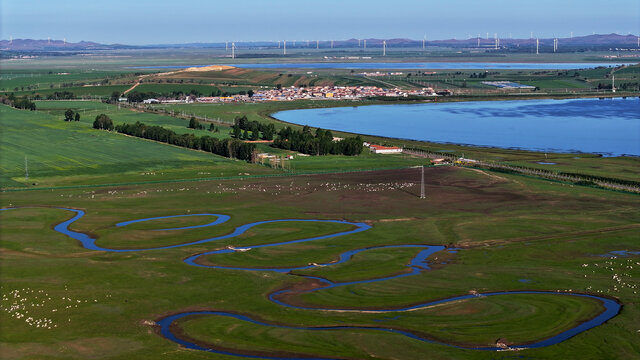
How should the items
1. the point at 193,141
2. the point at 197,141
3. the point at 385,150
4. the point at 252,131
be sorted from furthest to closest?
the point at 252,131 < the point at 193,141 < the point at 197,141 < the point at 385,150

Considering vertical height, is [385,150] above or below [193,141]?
below

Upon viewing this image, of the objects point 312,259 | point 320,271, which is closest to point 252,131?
point 312,259

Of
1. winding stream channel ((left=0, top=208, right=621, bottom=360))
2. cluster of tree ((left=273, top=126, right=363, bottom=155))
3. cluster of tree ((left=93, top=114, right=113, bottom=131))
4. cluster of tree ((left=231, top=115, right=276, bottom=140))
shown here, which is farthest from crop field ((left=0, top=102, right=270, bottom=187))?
winding stream channel ((left=0, top=208, right=621, bottom=360))

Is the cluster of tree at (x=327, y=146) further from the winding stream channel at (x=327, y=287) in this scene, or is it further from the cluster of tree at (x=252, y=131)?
the winding stream channel at (x=327, y=287)

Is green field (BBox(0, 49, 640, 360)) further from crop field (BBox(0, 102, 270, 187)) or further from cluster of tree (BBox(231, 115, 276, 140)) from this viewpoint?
cluster of tree (BBox(231, 115, 276, 140))

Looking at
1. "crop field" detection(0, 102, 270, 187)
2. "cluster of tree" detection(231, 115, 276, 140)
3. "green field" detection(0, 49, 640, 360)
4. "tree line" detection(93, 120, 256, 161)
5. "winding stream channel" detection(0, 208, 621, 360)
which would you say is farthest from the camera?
"cluster of tree" detection(231, 115, 276, 140)

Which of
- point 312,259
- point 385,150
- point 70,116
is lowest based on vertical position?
point 312,259

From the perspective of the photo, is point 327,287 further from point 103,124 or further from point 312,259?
point 103,124
